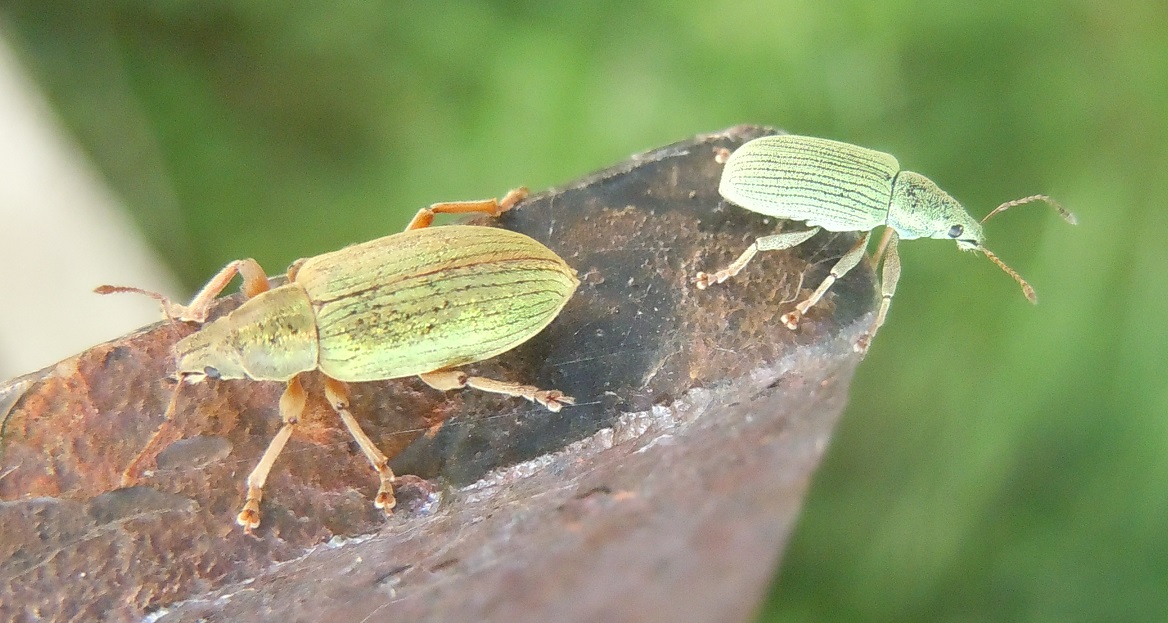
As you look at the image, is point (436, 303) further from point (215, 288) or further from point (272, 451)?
point (215, 288)

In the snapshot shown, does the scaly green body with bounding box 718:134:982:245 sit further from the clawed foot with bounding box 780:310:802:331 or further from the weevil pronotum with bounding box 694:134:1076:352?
the clawed foot with bounding box 780:310:802:331

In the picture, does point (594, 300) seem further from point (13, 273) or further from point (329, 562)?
point (13, 273)

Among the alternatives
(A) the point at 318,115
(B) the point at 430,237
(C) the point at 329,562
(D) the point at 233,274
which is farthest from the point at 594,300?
(A) the point at 318,115

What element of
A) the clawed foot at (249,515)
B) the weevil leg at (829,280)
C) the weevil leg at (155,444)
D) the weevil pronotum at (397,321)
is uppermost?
the weevil pronotum at (397,321)

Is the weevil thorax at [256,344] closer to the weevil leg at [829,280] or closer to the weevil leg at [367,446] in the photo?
the weevil leg at [367,446]

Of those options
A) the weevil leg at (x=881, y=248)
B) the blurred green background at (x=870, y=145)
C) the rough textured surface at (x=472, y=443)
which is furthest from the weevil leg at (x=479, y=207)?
the blurred green background at (x=870, y=145)

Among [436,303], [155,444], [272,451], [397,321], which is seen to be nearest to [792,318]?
[436,303]
